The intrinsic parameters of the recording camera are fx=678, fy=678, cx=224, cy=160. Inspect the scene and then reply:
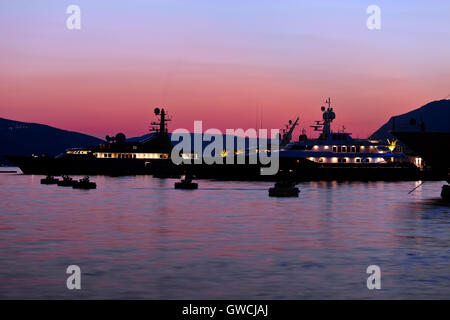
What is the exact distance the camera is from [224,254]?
3250 cm

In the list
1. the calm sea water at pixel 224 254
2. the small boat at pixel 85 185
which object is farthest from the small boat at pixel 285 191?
the small boat at pixel 85 185

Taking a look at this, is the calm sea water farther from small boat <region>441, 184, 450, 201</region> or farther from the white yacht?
the white yacht

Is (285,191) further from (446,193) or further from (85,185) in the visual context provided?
(85,185)

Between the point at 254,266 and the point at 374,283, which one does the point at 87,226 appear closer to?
the point at 254,266

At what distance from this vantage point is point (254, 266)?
28438 mm

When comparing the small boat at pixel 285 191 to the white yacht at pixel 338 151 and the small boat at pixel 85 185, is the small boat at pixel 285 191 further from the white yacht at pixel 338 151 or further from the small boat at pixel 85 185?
the white yacht at pixel 338 151

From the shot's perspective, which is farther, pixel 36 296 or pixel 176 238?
pixel 176 238

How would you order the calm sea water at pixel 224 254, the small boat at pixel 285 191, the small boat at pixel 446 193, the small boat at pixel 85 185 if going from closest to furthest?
the calm sea water at pixel 224 254 → the small boat at pixel 446 193 → the small boat at pixel 285 191 → the small boat at pixel 85 185

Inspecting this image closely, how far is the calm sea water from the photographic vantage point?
2303 centimetres

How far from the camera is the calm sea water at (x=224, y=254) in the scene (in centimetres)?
2303

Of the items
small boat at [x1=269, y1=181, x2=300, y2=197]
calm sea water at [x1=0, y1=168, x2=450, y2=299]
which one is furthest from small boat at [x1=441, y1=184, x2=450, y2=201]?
calm sea water at [x1=0, y1=168, x2=450, y2=299]

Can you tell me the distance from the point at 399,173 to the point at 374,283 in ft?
477

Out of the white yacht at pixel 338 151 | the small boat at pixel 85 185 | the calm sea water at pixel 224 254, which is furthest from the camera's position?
the white yacht at pixel 338 151
